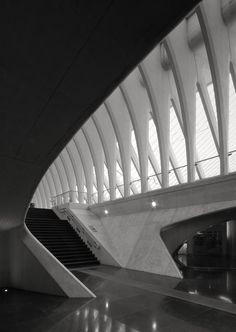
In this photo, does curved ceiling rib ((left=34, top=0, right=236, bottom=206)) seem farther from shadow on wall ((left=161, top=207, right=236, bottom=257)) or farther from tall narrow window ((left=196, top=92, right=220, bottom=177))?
shadow on wall ((left=161, top=207, right=236, bottom=257))

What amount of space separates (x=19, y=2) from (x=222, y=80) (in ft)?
35.5

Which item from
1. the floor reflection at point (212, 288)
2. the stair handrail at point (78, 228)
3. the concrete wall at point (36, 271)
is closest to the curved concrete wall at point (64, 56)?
the concrete wall at point (36, 271)

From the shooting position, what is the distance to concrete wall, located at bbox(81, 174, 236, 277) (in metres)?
10.8

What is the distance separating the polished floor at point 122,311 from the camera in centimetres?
480

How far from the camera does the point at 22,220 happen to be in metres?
8.45

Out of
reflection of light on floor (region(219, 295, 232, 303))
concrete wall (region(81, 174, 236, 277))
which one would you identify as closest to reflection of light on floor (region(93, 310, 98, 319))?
reflection of light on floor (region(219, 295, 232, 303))

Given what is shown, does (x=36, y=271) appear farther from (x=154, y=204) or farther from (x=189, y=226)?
(x=154, y=204)

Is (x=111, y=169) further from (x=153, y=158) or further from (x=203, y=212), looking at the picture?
(x=203, y=212)

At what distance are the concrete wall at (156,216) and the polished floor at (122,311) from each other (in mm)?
2977

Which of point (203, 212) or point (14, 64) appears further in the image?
point (203, 212)

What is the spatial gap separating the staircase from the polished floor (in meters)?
4.97

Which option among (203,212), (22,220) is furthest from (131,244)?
(22,220)

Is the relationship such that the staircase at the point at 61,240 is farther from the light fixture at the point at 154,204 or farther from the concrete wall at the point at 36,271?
the concrete wall at the point at 36,271

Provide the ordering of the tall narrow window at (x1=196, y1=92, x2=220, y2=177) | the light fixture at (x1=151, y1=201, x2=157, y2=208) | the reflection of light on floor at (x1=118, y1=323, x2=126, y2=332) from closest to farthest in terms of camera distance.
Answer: the reflection of light on floor at (x1=118, y1=323, x2=126, y2=332) < the light fixture at (x1=151, y1=201, x2=157, y2=208) < the tall narrow window at (x1=196, y1=92, x2=220, y2=177)
